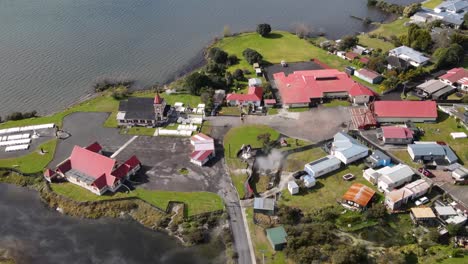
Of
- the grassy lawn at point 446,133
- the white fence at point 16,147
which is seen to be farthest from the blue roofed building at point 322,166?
the white fence at point 16,147

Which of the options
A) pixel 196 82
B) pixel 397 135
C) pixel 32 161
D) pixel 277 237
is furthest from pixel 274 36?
pixel 277 237

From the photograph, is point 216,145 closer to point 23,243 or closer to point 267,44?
point 23,243

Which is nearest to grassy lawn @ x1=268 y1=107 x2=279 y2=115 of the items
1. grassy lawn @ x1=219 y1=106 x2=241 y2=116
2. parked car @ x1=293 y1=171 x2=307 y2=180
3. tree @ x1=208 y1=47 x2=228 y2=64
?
grassy lawn @ x1=219 y1=106 x2=241 y2=116

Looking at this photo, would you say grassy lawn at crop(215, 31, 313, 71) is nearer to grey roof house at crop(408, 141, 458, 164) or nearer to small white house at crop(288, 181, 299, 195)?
grey roof house at crop(408, 141, 458, 164)

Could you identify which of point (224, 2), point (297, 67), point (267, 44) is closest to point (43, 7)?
point (224, 2)

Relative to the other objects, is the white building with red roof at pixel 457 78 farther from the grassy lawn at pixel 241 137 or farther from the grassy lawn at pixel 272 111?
the grassy lawn at pixel 241 137
